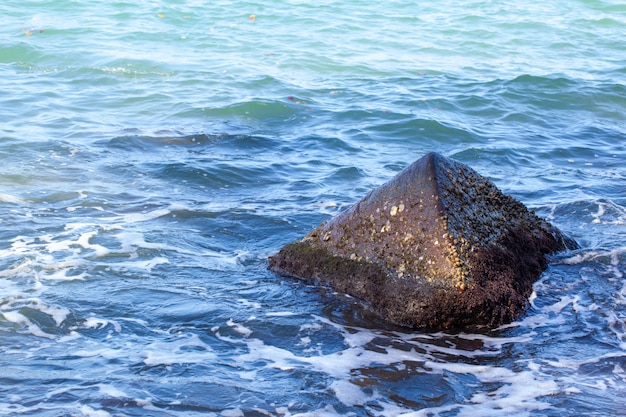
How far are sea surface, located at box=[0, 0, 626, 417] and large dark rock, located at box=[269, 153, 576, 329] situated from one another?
18 centimetres

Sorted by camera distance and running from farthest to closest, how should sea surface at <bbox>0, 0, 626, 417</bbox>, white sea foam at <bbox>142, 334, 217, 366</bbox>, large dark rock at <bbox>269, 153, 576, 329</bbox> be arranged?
1. large dark rock at <bbox>269, 153, 576, 329</bbox>
2. white sea foam at <bbox>142, 334, 217, 366</bbox>
3. sea surface at <bbox>0, 0, 626, 417</bbox>

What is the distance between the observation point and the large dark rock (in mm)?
5520

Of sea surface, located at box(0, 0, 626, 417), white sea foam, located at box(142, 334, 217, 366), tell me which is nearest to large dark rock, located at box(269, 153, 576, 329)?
sea surface, located at box(0, 0, 626, 417)

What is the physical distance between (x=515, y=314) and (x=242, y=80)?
10617 millimetres

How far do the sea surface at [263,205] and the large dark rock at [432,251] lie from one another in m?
0.18

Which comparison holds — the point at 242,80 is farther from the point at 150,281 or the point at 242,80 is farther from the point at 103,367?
the point at 103,367

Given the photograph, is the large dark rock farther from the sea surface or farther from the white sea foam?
the white sea foam

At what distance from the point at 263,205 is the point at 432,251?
334cm

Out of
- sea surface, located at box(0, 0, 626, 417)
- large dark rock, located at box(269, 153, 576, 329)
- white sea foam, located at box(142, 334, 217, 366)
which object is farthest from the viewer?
large dark rock, located at box(269, 153, 576, 329)

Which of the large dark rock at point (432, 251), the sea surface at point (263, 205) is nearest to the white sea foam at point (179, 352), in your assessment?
the sea surface at point (263, 205)

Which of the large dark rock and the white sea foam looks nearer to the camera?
the white sea foam

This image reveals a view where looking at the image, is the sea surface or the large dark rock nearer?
the sea surface

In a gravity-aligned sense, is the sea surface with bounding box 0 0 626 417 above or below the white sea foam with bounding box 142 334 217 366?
above

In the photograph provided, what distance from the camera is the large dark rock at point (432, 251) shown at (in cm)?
552
